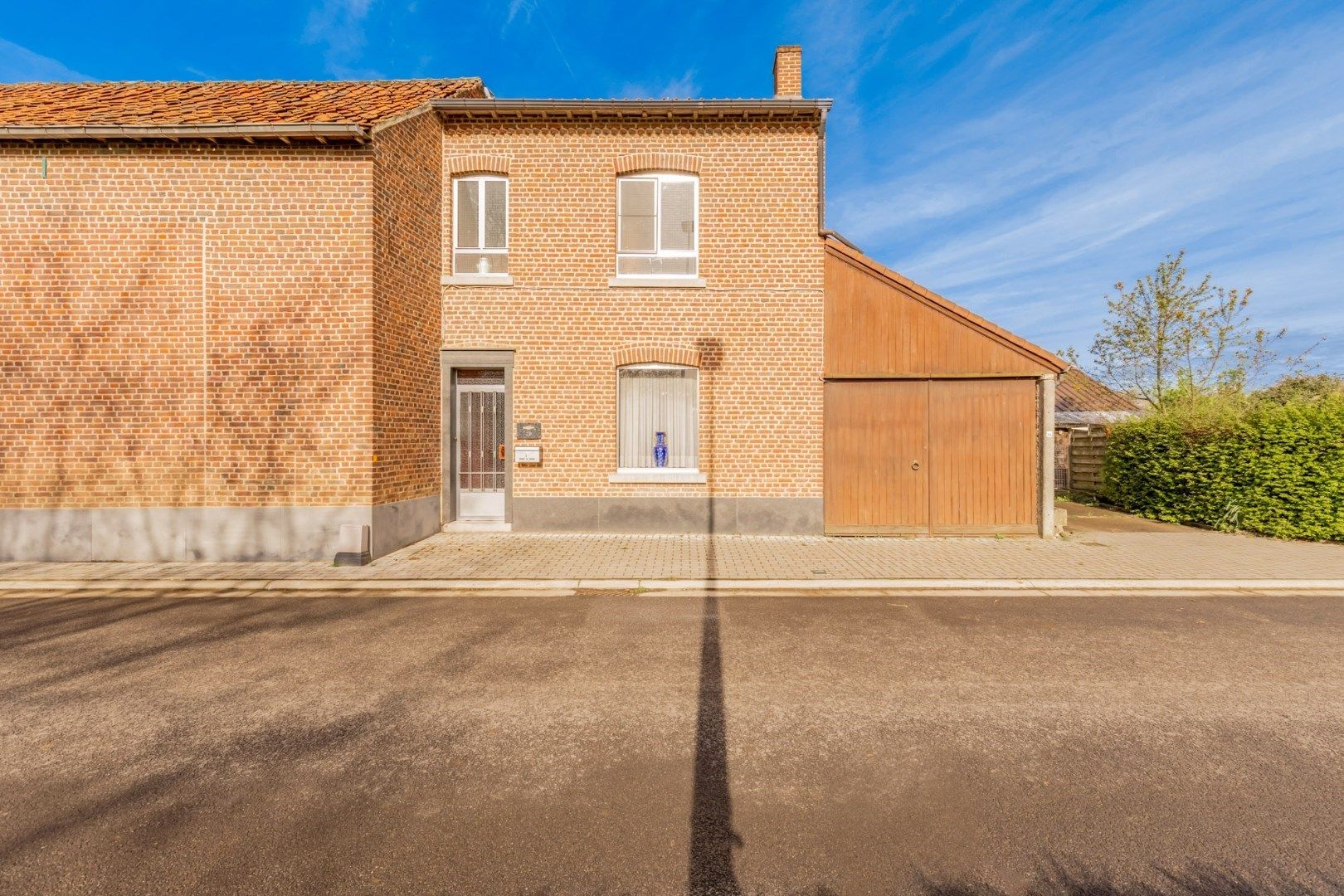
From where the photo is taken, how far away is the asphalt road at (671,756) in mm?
2521

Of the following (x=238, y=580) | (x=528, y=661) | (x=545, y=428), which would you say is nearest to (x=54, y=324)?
(x=238, y=580)

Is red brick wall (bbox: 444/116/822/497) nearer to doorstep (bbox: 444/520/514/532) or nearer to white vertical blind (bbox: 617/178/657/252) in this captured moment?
white vertical blind (bbox: 617/178/657/252)

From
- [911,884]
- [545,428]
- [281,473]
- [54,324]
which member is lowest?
[911,884]

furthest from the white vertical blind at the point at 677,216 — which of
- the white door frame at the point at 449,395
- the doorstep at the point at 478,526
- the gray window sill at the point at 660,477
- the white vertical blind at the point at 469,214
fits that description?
the doorstep at the point at 478,526

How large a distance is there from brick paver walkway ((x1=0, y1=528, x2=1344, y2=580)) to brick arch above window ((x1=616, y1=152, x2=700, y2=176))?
6508mm

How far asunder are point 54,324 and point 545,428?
701 cm

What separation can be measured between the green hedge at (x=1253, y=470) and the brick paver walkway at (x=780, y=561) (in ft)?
1.83

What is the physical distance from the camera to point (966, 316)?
33.1ft

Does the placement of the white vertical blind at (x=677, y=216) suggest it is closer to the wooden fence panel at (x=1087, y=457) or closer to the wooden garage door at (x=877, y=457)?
the wooden garage door at (x=877, y=457)

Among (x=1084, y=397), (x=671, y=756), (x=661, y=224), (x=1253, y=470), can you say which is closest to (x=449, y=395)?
(x=661, y=224)

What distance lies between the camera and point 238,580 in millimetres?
7137

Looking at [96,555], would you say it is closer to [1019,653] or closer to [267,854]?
[267,854]

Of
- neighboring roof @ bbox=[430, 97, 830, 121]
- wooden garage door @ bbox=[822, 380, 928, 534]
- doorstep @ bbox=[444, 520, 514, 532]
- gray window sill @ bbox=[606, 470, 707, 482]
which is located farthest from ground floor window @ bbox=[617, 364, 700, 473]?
neighboring roof @ bbox=[430, 97, 830, 121]

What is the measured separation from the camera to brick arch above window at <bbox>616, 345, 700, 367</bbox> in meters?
10.3
